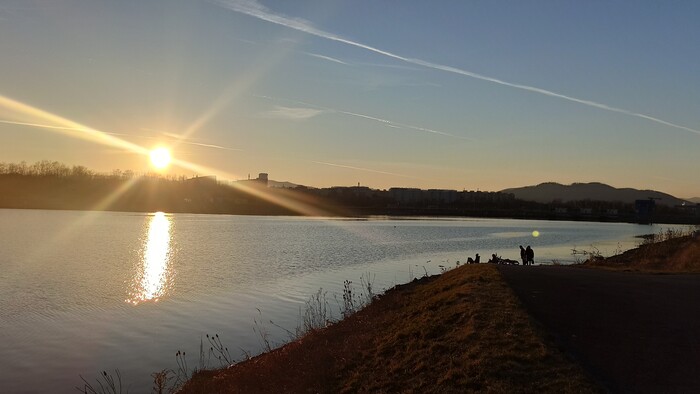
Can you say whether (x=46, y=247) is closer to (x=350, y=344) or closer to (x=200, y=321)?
(x=200, y=321)

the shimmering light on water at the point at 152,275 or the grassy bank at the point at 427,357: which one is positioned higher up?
the grassy bank at the point at 427,357

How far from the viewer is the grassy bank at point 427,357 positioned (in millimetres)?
8930

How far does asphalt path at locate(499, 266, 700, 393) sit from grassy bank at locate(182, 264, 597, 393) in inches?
21.2

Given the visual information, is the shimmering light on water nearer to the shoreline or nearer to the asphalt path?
the shoreline

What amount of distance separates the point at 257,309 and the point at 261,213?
134 m

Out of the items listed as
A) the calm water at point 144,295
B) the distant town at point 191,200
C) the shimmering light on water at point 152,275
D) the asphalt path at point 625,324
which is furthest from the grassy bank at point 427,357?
the distant town at point 191,200

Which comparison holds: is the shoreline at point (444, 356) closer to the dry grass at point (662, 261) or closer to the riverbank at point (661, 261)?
the riverbank at point (661, 261)

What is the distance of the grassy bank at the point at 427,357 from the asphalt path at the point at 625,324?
538mm

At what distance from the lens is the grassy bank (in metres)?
8.93

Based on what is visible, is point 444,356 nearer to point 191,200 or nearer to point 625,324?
point 625,324

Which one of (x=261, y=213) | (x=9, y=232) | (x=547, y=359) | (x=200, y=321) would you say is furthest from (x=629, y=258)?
(x=261, y=213)

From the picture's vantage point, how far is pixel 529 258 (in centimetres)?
3162

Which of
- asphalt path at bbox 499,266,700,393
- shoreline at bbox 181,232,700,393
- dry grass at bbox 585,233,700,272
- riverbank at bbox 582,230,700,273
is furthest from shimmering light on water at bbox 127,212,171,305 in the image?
dry grass at bbox 585,233,700,272

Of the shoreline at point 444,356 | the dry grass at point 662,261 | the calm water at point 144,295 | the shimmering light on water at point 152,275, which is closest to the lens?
the shoreline at point 444,356
